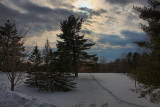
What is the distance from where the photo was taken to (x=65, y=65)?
1195cm

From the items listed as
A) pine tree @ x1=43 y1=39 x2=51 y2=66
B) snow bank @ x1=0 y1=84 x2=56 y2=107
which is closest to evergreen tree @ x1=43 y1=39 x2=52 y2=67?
pine tree @ x1=43 y1=39 x2=51 y2=66

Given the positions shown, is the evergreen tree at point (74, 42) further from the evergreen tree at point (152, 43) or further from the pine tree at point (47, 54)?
the evergreen tree at point (152, 43)

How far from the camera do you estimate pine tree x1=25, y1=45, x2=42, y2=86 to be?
1199 centimetres

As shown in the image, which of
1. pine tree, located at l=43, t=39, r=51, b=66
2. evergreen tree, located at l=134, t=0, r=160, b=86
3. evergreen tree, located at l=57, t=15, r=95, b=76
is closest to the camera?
evergreen tree, located at l=134, t=0, r=160, b=86

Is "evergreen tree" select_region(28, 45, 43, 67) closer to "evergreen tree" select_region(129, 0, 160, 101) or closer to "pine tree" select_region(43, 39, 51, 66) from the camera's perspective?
"pine tree" select_region(43, 39, 51, 66)

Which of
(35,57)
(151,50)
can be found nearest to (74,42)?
(35,57)

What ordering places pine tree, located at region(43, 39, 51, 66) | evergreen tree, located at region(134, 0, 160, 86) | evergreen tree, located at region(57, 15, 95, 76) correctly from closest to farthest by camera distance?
evergreen tree, located at region(134, 0, 160, 86) < pine tree, located at region(43, 39, 51, 66) < evergreen tree, located at region(57, 15, 95, 76)

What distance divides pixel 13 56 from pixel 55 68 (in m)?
3.52

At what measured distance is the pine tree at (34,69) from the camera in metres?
12.0

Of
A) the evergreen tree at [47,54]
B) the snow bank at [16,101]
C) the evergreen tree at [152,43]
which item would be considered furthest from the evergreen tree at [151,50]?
the evergreen tree at [47,54]

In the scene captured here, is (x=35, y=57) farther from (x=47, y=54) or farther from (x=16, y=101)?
(x=16, y=101)

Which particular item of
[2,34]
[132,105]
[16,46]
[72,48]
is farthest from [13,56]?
[2,34]

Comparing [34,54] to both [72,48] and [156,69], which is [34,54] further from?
[156,69]

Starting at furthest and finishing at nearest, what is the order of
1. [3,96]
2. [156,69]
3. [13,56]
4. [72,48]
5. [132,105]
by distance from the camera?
[72,48] < [13,56] < [132,105] < [3,96] < [156,69]
